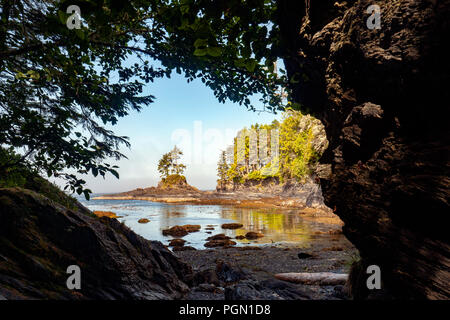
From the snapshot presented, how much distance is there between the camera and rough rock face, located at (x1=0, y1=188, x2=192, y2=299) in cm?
358

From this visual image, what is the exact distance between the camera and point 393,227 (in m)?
2.97

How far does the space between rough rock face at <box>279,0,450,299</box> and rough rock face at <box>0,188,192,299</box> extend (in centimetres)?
448

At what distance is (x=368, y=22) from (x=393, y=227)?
2.89 meters

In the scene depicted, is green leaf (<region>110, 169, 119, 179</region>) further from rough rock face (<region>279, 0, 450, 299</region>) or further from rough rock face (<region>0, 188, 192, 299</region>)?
rough rock face (<region>279, 0, 450, 299</region>)

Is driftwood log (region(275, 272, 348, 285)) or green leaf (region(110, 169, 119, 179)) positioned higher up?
green leaf (region(110, 169, 119, 179))

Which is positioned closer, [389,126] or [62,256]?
[389,126]

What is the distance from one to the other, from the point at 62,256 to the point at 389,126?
6.13 meters

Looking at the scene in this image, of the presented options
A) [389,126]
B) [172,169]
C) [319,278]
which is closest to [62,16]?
[389,126]

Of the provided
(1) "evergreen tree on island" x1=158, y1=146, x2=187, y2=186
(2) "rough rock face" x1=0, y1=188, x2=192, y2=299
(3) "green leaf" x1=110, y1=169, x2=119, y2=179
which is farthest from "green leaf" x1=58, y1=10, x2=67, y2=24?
(1) "evergreen tree on island" x1=158, y1=146, x2=187, y2=186

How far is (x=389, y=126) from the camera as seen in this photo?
313 cm

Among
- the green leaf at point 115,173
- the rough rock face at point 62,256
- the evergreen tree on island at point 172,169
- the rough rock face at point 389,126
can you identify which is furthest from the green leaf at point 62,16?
the evergreen tree on island at point 172,169

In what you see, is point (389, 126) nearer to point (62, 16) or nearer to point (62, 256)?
point (62, 16)
